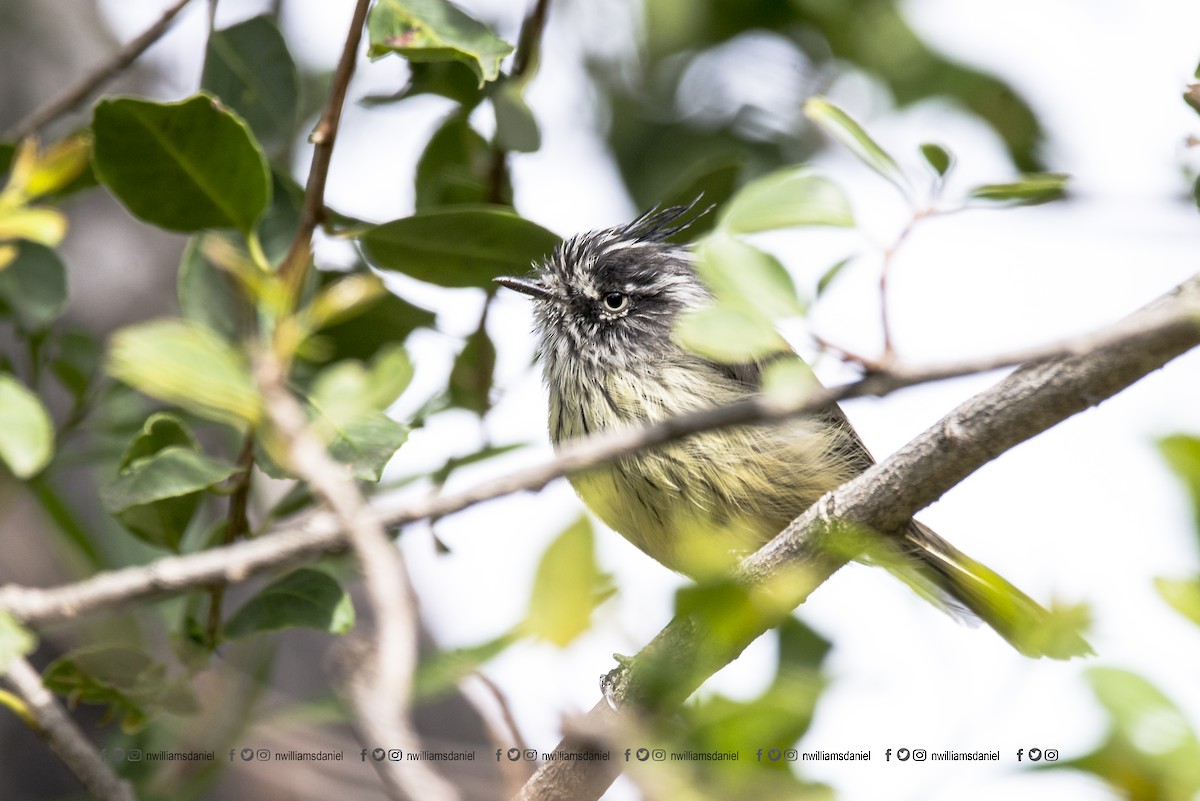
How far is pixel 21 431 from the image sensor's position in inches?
73.4

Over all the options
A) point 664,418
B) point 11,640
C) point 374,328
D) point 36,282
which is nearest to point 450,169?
point 374,328

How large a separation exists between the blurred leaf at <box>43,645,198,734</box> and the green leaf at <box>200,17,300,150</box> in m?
1.39

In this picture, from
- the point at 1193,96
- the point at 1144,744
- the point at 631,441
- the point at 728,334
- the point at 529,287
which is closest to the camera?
the point at 1144,744

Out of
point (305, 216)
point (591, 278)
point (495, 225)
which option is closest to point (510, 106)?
point (495, 225)

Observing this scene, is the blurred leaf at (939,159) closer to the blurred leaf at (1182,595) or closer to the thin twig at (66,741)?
the blurred leaf at (1182,595)

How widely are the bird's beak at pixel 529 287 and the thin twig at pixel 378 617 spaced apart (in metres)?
2.11

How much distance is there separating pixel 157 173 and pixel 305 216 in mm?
346

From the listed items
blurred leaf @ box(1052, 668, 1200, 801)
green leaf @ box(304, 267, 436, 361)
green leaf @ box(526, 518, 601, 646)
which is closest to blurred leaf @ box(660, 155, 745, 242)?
green leaf @ box(304, 267, 436, 361)

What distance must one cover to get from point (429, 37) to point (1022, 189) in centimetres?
126

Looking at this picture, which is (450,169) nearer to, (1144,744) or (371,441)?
(371,441)

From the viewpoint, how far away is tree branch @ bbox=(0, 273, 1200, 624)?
5.10ft

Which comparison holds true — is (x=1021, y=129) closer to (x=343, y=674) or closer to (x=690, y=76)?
(x=690, y=76)

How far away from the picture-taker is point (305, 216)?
2.74 meters

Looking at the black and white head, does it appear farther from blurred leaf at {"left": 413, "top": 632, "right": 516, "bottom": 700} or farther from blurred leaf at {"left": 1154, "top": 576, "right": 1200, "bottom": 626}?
blurred leaf at {"left": 1154, "top": 576, "right": 1200, "bottom": 626}
